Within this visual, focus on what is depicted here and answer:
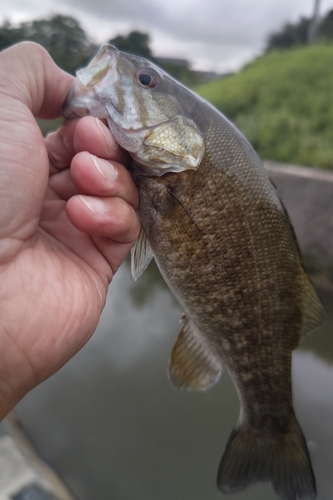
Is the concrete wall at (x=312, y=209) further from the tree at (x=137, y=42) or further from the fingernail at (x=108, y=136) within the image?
the tree at (x=137, y=42)

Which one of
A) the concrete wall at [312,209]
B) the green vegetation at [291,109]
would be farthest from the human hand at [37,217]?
the green vegetation at [291,109]

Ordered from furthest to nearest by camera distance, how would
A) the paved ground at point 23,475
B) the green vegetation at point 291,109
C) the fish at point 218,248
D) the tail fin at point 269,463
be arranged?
1. the green vegetation at point 291,109
2. the paved ground at point 23,475
3. the tail fin at point 269,463
4. the fish at point 218,248

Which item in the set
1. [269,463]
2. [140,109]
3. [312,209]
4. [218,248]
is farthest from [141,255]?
[312,209]

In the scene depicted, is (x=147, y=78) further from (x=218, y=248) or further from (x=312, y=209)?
(x=312, y=209)

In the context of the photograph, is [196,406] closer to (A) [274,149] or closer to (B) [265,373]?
(B) [265,373]

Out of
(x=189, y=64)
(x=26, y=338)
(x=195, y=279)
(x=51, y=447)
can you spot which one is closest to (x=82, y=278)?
(x=26, y=338)
